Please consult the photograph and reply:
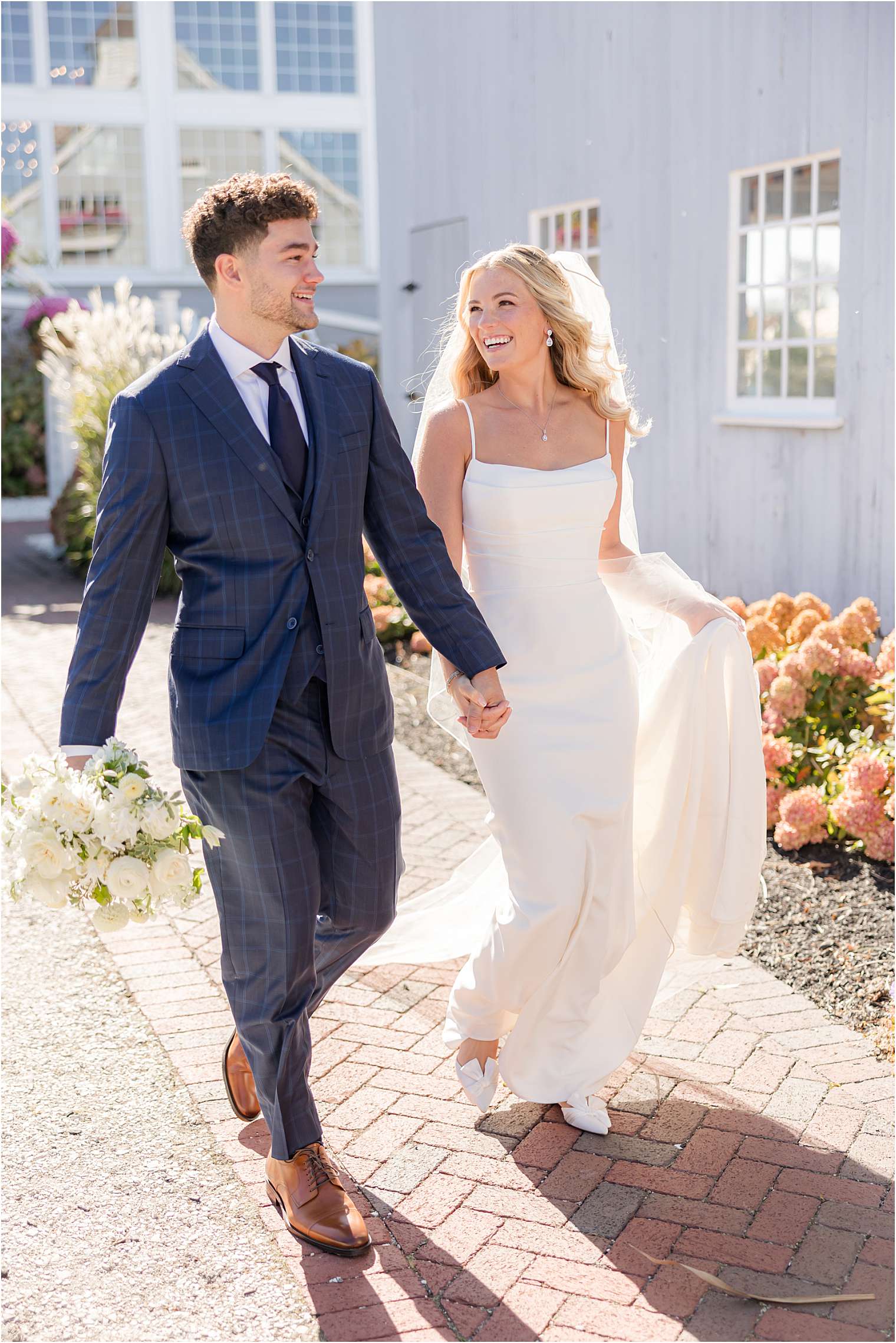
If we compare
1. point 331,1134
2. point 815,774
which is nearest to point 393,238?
point 815,774

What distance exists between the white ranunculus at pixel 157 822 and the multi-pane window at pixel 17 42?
851 inches

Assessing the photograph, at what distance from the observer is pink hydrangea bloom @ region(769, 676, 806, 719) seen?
568 cm

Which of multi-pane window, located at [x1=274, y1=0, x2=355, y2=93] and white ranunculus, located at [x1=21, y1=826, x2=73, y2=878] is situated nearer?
white ranunculus, located at [x1=21, y1=826, x2=73, y2=878]

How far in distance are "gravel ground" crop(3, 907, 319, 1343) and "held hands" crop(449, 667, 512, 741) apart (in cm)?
121

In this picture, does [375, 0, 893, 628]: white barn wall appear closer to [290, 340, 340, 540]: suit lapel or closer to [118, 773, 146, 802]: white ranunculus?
[290, 340, 340, 540]: suit lapel

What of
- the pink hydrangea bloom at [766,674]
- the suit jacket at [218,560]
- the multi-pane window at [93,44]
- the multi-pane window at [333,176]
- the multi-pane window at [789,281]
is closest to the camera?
the suit jacket at [218,560]

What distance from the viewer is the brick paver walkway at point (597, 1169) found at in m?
2.71

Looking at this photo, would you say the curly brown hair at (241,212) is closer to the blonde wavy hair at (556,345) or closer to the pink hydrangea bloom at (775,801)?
the blonde wavy hair at (556,345)

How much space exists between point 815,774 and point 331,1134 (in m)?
2.98

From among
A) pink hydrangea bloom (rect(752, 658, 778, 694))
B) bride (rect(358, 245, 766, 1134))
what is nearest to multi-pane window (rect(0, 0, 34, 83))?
pink hydrangea bloom (rect(752, 658, 778, 694))

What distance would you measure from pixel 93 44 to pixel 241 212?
70.0ft

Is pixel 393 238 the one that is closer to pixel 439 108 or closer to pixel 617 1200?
pixel 439 108

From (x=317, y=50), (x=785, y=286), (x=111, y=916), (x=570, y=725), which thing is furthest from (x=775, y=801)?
(x=317, y=50)

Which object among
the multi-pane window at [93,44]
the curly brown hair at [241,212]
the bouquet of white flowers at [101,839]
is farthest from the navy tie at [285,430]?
the multi-pane window at [93,44]
